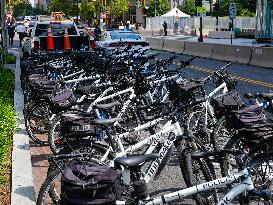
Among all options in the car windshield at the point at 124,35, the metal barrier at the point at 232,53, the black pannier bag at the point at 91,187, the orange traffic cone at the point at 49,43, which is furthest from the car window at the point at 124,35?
the black pannier bag at the point at 91,187

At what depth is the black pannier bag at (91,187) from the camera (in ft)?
13.5

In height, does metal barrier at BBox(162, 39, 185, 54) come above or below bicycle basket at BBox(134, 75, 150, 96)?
below

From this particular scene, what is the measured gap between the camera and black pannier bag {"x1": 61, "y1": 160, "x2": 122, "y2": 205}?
13.5 ft

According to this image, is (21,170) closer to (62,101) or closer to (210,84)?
(62,101)

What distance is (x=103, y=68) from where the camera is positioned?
11.2 m

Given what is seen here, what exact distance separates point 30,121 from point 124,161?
5.15 meters

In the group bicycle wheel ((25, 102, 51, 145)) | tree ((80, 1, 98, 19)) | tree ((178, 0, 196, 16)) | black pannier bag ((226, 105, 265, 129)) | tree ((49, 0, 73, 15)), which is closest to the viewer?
black pannier bag ((226, 105, 265, 129))

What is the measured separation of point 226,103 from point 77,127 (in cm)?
250

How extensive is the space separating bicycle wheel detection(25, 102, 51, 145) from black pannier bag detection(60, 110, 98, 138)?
10.1 ft

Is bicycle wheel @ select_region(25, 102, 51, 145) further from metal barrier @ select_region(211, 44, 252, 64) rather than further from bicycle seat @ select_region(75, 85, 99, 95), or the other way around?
metal barrier @ select_region(211, 44, 252, 64)

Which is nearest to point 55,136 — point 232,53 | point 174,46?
point 232,53

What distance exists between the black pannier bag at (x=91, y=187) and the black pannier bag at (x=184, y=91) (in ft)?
13.4

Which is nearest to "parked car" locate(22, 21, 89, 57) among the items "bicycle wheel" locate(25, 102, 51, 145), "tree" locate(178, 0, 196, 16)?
"bicycle wheel" locate(25, 102, 51, 145)

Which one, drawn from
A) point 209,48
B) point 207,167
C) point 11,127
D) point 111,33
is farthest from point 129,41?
point 207,167
